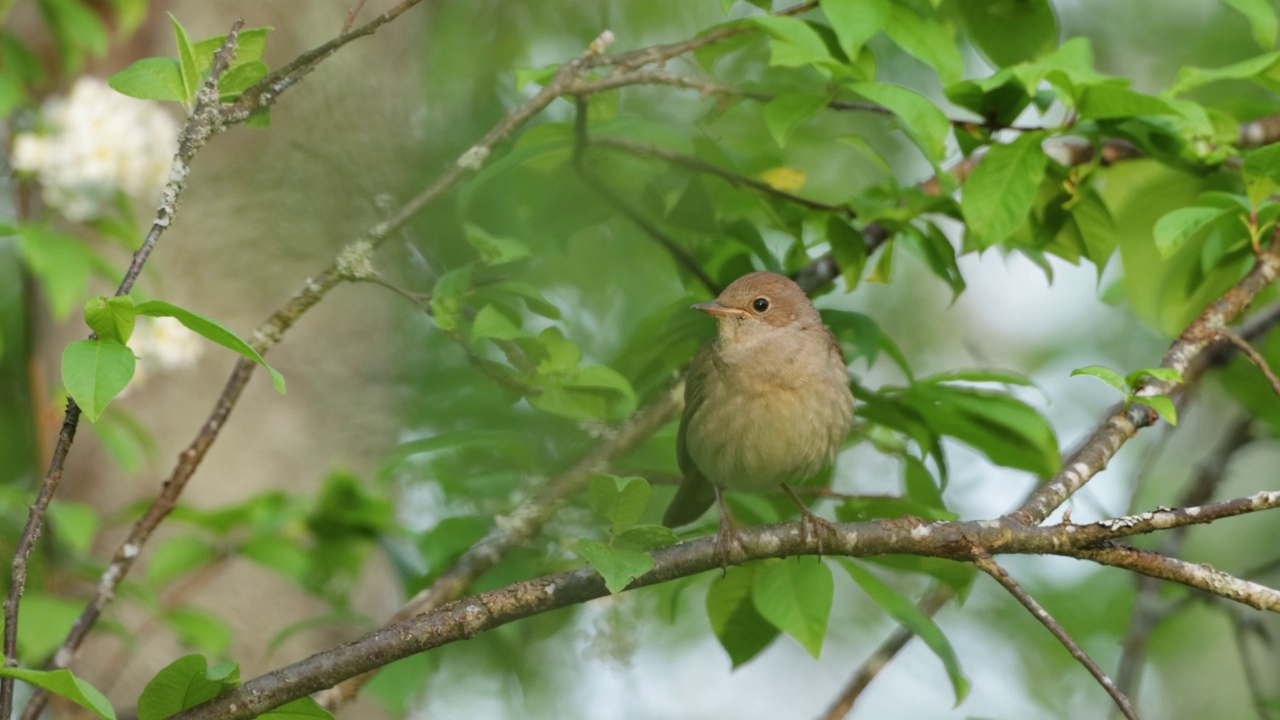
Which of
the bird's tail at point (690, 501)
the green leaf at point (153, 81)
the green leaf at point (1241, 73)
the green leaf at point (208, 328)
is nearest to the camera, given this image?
the green leaf at point (208, 328)

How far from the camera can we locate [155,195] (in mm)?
5289

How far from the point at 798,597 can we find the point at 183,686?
1713 millimetres

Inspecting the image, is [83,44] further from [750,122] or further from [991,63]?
[991,63]

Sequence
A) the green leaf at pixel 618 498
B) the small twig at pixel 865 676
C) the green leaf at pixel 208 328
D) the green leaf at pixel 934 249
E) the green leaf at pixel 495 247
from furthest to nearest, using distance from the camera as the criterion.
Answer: the small twig at pixel 865 676 < the green leaf at pixel 934 249 < the green leaf at pixel 495 247 < the green leaf at pixel 618 498 < the green leaf at pixel 208 328

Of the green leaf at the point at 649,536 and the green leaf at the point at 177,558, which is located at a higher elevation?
the green leaf at the point at 177,558

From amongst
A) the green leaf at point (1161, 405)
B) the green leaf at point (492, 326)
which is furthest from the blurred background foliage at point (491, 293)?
the green leaf at point (1161, 405)

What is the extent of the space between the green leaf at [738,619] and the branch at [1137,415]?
100 cm

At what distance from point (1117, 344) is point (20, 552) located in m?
9.36

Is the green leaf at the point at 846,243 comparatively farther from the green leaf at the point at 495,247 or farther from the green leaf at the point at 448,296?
the green leaf at the point at 448,296

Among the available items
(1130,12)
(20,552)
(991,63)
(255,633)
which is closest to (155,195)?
(255,633)

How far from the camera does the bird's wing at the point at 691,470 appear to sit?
15.0 ft

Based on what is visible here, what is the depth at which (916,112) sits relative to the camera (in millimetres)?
3283

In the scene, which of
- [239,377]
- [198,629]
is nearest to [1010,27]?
[239,377]

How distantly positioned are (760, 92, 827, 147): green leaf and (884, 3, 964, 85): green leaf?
0.30 meters
